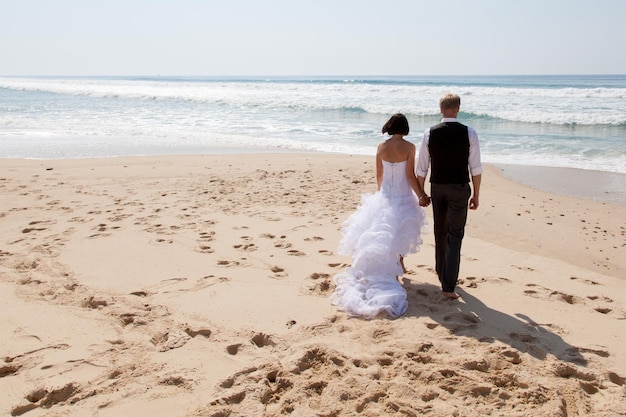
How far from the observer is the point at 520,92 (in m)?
34.6

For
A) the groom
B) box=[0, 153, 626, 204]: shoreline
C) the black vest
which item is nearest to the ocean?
box=[0, 153, 626, 204]: shoreline

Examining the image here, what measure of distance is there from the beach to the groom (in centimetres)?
44

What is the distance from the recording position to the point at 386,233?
4.58 metres

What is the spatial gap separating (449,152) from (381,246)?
101cm

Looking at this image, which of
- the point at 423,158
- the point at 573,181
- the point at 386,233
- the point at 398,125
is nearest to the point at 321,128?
the point at 573,181

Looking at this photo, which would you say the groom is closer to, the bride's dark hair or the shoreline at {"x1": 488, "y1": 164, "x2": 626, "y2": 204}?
the bride's dark hair

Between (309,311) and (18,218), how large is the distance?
16.3 ft

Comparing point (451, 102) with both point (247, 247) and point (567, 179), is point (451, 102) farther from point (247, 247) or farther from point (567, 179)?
point (567, 179)

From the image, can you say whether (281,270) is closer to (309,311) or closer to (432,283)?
(309,311)

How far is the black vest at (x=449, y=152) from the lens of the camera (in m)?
4.27

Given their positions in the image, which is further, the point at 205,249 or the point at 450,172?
the point at 205,249

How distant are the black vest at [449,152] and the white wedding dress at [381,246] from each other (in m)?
0.42

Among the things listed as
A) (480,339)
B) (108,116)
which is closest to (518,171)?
(480,339)

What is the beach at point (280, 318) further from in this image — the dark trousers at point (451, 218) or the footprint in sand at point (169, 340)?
the dark trousers at point (451, 218)
